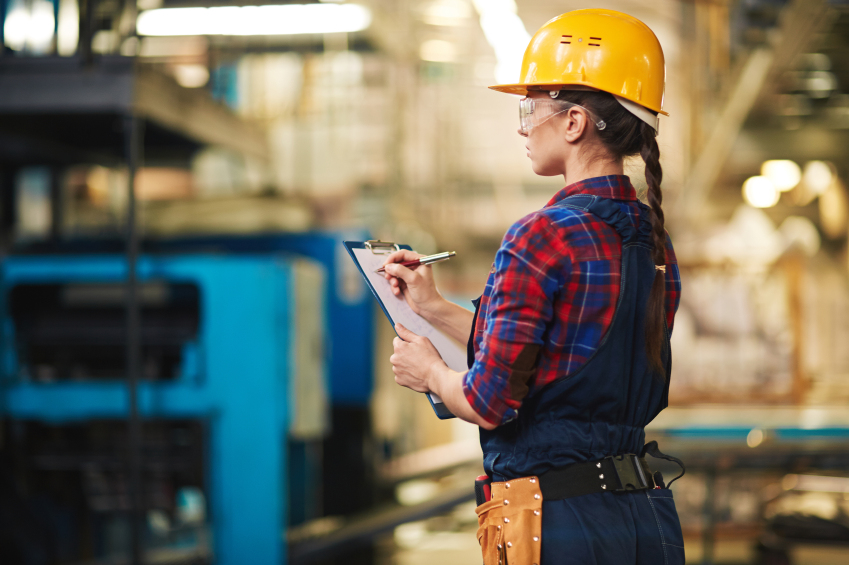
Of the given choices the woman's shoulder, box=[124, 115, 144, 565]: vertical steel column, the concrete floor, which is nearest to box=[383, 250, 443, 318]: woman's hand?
the woman's shoulder

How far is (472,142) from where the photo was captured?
48.7 feet

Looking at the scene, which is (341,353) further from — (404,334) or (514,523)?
(514,523)

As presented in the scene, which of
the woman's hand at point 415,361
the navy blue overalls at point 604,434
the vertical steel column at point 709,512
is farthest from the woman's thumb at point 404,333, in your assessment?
the vertical steel column at point 709,512

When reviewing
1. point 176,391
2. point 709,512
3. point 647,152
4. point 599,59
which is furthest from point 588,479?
point 709,512

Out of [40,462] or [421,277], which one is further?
[40,462]

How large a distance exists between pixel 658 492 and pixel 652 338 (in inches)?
11.2

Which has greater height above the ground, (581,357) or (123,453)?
(581,357)

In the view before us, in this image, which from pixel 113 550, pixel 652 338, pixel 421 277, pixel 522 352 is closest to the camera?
pixel 522 352

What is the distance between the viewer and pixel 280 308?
374cm

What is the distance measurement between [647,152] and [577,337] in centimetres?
37

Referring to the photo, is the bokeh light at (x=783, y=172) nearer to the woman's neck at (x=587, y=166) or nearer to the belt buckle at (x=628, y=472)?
the woman's neck at (x=587, y=166)

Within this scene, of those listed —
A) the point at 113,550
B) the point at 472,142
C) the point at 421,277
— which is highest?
the point at 472,142

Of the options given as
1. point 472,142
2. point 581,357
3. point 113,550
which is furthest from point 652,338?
point 472,142

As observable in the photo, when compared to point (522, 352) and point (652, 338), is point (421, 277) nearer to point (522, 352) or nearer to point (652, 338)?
point (522, 352)
